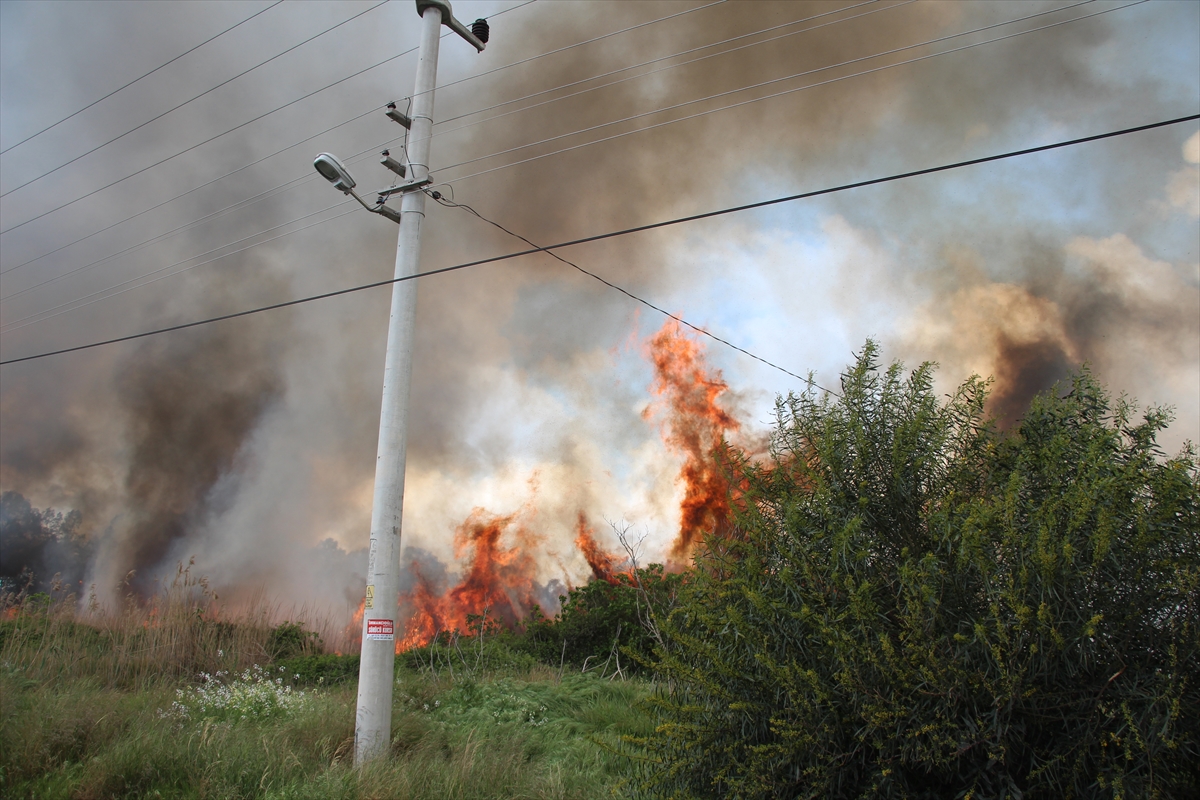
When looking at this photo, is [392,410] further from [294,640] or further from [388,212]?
[294,640]

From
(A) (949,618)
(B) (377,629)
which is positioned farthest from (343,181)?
(A) (949,618)

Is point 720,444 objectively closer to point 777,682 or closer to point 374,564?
point 777,682

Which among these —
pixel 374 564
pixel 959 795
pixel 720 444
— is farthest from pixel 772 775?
pixel 374 564

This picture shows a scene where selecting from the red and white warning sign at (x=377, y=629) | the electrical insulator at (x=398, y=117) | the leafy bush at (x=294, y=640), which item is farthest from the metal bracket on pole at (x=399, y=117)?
the leafy bush at (x=294, y=640)

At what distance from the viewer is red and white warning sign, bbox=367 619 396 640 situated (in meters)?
9.01

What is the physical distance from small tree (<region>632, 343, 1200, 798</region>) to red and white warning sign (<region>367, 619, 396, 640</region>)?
3816mm

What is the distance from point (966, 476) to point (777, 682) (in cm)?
250

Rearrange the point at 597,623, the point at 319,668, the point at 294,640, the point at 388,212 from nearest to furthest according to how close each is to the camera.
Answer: the point at 388,212
the point at 319,668
the point at 294,640
the point at 597,623

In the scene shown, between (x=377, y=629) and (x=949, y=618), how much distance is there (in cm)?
652

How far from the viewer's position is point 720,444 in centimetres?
734

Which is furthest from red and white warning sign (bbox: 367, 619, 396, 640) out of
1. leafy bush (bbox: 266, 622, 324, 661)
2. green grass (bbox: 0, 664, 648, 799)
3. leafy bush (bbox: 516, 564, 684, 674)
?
leafy bush (bbox: 516, 564, 684, 674)

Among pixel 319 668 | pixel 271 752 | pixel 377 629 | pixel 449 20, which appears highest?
pixel 449 20

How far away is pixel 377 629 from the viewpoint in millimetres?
9016

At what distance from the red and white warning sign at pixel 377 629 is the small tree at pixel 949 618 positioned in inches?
150
